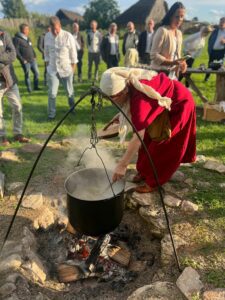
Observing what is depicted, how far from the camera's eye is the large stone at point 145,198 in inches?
136

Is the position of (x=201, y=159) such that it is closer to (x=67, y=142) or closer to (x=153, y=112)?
(x=153, y=112)

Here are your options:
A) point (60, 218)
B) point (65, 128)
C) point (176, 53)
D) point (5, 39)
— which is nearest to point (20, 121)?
point (65, 128)

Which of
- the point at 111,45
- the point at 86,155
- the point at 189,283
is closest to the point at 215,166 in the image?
the point at 86,155

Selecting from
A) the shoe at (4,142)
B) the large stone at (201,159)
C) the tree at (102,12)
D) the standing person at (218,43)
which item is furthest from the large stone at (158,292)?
the tree at (102,12)

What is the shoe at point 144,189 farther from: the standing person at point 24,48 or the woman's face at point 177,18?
the standing person at point 24,48

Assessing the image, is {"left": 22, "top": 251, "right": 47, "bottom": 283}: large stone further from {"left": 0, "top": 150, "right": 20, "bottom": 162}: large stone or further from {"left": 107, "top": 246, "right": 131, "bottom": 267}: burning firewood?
{"left": 0, "top": 150, "right": 20, "bottom": 162}: large stone

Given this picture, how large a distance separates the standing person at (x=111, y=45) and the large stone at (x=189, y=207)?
702cm

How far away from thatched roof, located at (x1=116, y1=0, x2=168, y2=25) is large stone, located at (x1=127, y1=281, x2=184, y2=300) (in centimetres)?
3543

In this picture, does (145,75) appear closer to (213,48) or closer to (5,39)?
(5,39)

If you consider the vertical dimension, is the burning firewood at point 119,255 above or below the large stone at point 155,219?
below

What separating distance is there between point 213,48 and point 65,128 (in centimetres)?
530

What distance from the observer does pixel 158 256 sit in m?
3.08

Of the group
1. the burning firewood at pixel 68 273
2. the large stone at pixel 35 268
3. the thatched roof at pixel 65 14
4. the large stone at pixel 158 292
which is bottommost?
the burning firewood at pixel 68 273

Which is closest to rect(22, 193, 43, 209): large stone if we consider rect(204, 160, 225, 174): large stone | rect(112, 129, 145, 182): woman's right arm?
rect(112, 129, 145, 182): woman's right arm
